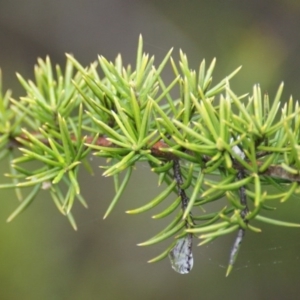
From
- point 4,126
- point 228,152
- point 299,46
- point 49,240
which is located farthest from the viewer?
point 49,240

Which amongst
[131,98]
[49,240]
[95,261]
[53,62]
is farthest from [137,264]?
[131,98]

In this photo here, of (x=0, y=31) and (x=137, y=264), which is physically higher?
(x=0, y=31)

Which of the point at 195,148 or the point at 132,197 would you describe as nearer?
the point at 195,148

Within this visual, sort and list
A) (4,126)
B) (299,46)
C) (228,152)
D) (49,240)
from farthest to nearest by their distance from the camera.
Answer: (49,240), (299,46), (4,126), (228,152)

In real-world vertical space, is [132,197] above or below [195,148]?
above

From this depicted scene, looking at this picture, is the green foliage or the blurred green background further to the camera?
A: the blurred green background

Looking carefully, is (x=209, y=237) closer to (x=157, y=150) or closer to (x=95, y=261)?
(x=157, y=150)

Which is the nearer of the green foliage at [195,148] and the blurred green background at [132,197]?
the green foliage at [195,148]

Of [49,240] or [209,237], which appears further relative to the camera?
[49,240]
